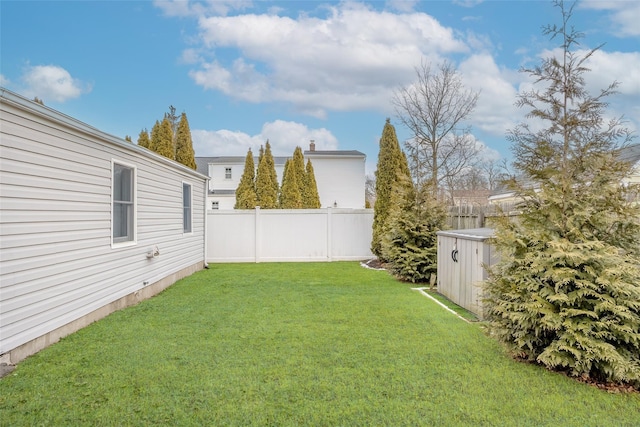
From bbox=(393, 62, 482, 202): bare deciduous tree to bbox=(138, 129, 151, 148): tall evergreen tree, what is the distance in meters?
9.20

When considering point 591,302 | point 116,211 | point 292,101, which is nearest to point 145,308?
point 116,211

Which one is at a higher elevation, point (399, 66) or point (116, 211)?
point (399, 66)

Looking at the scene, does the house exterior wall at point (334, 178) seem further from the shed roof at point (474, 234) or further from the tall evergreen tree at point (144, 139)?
the shed roof at point (474, 234)

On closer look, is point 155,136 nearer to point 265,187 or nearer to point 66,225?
point 265,187

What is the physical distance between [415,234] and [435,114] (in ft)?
19.4

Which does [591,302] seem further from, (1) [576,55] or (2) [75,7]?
(2) [75,7]

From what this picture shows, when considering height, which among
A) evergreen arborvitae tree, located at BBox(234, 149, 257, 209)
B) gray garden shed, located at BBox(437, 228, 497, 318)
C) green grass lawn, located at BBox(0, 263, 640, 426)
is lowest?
green grass lawn, located at BBox(0, 263, 640, 426)

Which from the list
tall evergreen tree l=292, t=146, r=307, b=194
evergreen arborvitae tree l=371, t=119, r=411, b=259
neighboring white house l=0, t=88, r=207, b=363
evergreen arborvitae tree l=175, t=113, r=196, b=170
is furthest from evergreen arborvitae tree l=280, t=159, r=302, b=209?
neighboring white house l=0, t=88, r=207, b=363

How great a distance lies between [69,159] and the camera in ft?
13.4

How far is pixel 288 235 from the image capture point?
1091 centimetres

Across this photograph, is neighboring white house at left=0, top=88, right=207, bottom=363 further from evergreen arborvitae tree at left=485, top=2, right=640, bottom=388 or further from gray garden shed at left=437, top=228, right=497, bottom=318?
gray garden shed at left=437, top=228, right=497, bottom=318

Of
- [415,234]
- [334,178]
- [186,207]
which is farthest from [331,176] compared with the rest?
[415,234]

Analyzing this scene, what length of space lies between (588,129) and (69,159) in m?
5.23

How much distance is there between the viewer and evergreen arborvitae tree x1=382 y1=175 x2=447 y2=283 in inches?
293
